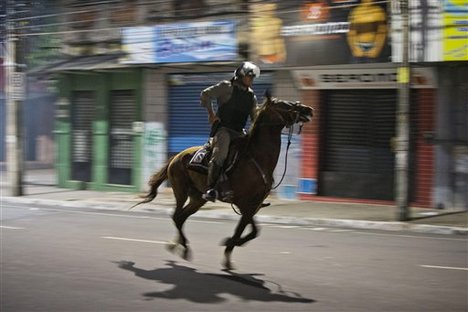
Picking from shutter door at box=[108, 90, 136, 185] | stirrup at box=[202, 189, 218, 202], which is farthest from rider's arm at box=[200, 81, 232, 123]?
shutter door at box=[108, 90, 136, 185]

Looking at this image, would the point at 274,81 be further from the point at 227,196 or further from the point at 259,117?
the point at 227,196

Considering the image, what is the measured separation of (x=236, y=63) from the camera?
1552cm

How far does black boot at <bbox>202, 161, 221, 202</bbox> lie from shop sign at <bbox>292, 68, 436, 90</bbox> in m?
7.65

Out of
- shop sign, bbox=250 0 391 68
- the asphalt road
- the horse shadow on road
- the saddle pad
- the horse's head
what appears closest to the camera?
the asphalt road

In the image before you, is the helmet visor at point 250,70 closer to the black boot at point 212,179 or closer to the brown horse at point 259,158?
the brown horse at point 259,158

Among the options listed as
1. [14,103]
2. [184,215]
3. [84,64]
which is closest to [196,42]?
[84,64]

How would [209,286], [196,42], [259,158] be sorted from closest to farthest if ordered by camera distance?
1. [209,286]
2. [259,158]
3. [196,42]

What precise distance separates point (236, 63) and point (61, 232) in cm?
695

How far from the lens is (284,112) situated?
708 cm

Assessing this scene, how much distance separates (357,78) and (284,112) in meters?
7.97

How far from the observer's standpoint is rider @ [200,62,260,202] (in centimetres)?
727

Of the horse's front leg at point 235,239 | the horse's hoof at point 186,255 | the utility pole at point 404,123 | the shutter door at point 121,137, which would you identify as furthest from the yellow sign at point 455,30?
the shutter door at point 121,137

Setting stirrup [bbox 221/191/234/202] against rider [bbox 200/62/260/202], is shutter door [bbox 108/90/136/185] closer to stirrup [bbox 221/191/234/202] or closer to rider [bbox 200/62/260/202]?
rider [bbox 200/62/260/202]

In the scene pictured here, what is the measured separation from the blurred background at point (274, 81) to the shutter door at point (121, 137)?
3cm
